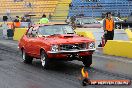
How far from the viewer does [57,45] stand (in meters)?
12.7

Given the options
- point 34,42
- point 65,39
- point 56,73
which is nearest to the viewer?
point 56,73

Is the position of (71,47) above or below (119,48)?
above

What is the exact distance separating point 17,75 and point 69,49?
189 cm

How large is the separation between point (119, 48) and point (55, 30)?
4.26 meters

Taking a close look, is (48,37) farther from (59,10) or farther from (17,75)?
(59,10)

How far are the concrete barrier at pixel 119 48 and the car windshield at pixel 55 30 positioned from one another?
3.41 m

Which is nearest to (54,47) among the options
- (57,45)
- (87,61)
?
(57,45)

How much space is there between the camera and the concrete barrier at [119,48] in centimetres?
1672

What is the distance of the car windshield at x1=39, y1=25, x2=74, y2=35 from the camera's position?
14.1m

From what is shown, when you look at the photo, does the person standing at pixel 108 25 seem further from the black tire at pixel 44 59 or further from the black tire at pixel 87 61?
the black tire at pixel 44 59

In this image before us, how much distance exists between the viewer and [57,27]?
1438cm

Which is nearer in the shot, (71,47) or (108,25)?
(71,47)

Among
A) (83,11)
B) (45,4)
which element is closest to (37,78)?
(83,11)

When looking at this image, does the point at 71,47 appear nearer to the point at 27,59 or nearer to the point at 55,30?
the point at 55,30
